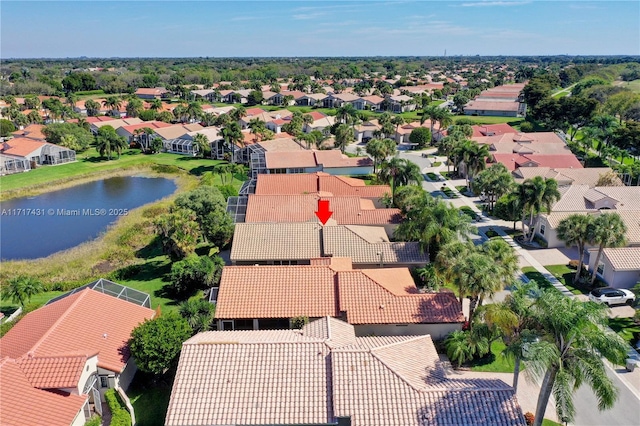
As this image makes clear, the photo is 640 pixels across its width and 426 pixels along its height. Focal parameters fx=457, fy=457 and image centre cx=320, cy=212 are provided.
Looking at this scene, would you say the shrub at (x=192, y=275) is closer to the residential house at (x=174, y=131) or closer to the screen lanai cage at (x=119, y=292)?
the screen lanai cage at (x=119, y=292)

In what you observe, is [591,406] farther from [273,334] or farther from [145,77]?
[145,77]

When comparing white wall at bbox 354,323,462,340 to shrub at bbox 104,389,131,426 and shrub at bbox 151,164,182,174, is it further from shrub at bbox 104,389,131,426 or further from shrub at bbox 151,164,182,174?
shrub at bbox 151,164,182,174

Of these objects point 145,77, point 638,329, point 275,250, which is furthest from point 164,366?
point 145,77

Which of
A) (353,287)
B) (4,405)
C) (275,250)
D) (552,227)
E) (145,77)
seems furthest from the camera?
(145,77)

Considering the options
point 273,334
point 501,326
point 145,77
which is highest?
point 145,77

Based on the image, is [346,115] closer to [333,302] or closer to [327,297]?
[327,297]

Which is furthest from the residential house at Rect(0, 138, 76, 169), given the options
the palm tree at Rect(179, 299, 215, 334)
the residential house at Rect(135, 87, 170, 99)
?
the residential house at Rect(135, 87, 170, 99)

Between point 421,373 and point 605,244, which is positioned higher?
point 605,244
